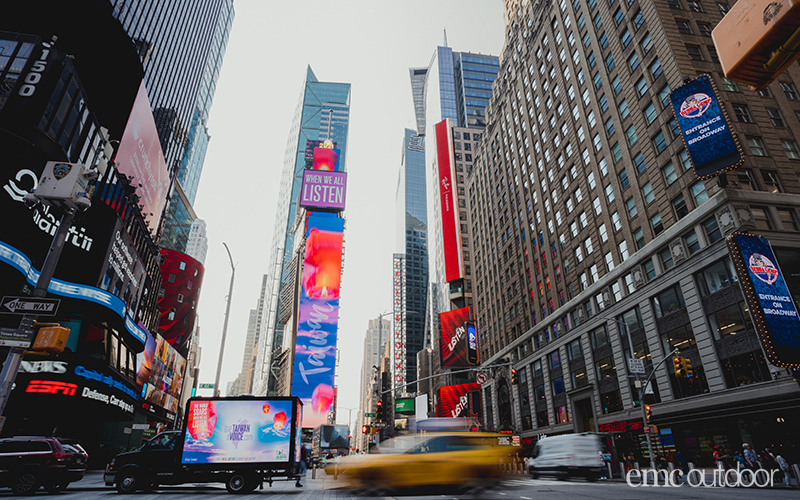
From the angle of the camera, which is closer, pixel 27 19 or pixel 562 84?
pixel 27 19

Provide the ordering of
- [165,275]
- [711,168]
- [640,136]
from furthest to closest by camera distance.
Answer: [165,275] → [640,136] → [711,168]

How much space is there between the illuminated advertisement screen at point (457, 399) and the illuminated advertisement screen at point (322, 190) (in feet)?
184

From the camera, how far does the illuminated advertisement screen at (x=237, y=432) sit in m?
17.2

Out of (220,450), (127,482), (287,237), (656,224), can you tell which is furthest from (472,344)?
(287,237)

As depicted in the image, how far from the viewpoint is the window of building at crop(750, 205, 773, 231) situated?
2714 cm

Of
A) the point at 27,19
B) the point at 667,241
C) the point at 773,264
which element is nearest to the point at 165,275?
the point at 27,19

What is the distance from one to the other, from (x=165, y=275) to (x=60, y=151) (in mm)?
48205

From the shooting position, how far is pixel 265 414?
18.5 m

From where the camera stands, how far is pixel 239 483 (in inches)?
674

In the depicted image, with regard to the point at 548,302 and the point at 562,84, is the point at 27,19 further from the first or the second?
the point at 548,302

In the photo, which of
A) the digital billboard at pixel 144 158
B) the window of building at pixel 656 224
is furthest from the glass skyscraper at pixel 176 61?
the window of building at pixel 656 224

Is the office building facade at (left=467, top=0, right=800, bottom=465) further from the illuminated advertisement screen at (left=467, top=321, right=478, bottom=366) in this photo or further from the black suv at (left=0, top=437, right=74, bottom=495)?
the black suv at (left=0, top=437, right=74, bottom=495)

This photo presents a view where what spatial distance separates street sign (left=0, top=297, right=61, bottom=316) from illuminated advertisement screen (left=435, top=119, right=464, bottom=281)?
259ft

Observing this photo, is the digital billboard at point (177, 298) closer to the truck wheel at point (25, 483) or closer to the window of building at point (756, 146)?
the truck wheel at point (25, 483)
